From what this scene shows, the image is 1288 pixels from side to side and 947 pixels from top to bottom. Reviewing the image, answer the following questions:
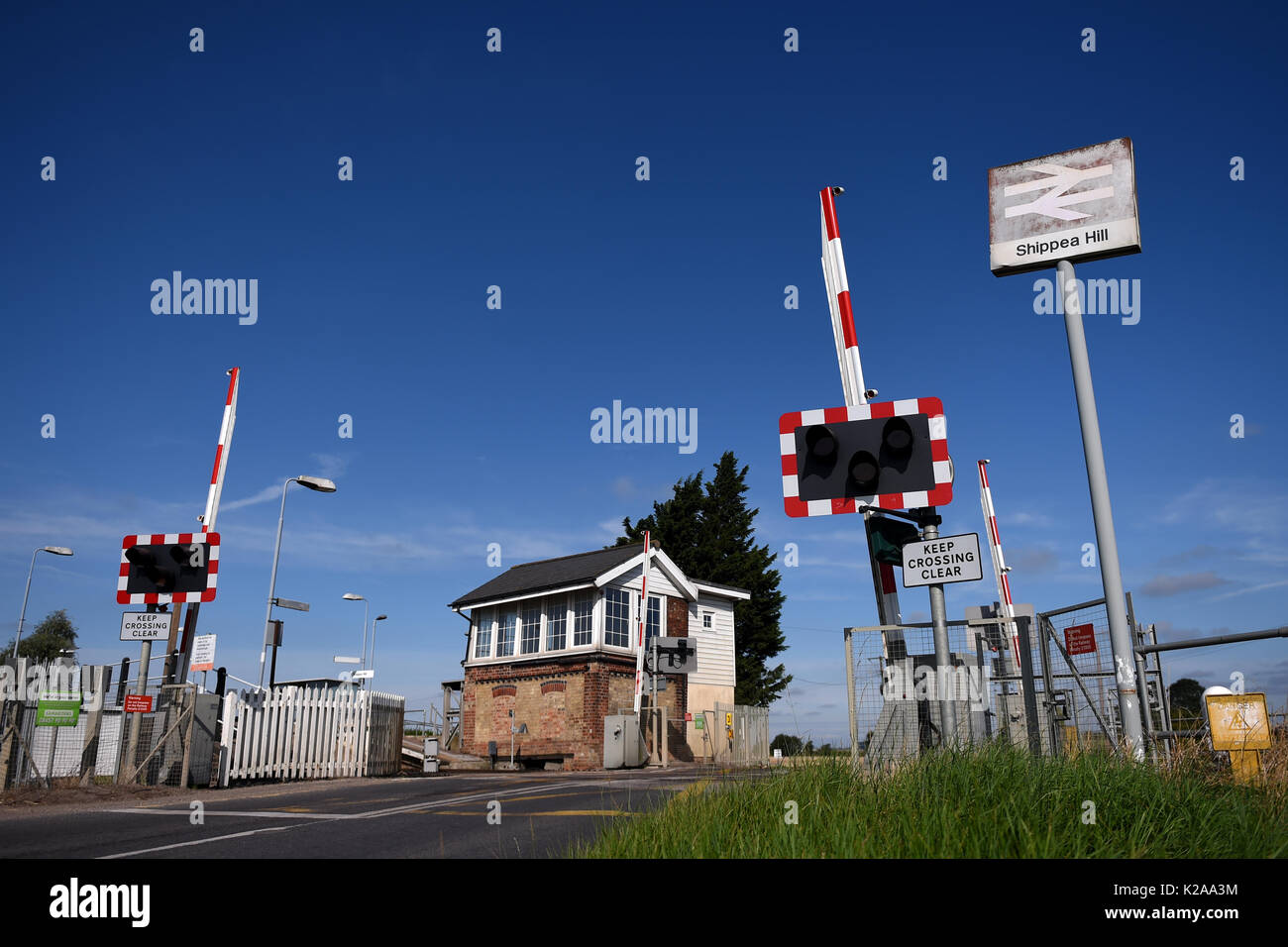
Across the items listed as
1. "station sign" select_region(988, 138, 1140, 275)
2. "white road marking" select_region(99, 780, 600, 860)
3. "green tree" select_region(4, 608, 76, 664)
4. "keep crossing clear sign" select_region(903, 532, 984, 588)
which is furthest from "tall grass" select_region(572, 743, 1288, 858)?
"green tree" select_region(4, 608, 76, 664)

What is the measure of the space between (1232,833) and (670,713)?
25.5m

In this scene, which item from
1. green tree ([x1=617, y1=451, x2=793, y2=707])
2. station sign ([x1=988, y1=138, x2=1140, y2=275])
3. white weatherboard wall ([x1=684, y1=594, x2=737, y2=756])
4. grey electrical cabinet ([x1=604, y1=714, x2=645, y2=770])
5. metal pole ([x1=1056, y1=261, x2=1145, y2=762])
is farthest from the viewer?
green tree ([x1=617, y1=451, x2=793, y2=707])

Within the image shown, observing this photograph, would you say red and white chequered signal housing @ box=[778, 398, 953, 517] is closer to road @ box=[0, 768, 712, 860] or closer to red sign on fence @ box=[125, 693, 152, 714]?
road @ box=[0, 768, 712, 860]

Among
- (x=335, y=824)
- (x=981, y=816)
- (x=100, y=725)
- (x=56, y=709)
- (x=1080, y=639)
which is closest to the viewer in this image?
(x=981, y=816)

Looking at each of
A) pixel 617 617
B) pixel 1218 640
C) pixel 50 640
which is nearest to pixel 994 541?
pixel 617 617

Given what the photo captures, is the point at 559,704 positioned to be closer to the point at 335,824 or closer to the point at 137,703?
the point at 137,703

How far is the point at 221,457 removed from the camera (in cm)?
1582

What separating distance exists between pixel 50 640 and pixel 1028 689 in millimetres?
65377

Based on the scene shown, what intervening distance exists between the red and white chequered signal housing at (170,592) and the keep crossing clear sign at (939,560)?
12014mm

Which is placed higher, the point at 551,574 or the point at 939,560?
the point at 551,574

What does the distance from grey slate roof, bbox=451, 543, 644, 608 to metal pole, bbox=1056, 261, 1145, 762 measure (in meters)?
19.6

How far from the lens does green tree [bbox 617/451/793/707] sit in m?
→ 43.5

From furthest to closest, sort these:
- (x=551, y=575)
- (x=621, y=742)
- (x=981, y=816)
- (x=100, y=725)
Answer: (x=551, y=575)
(x=621, y=742)
(x=100, y=725)
(x=981, y=816)
